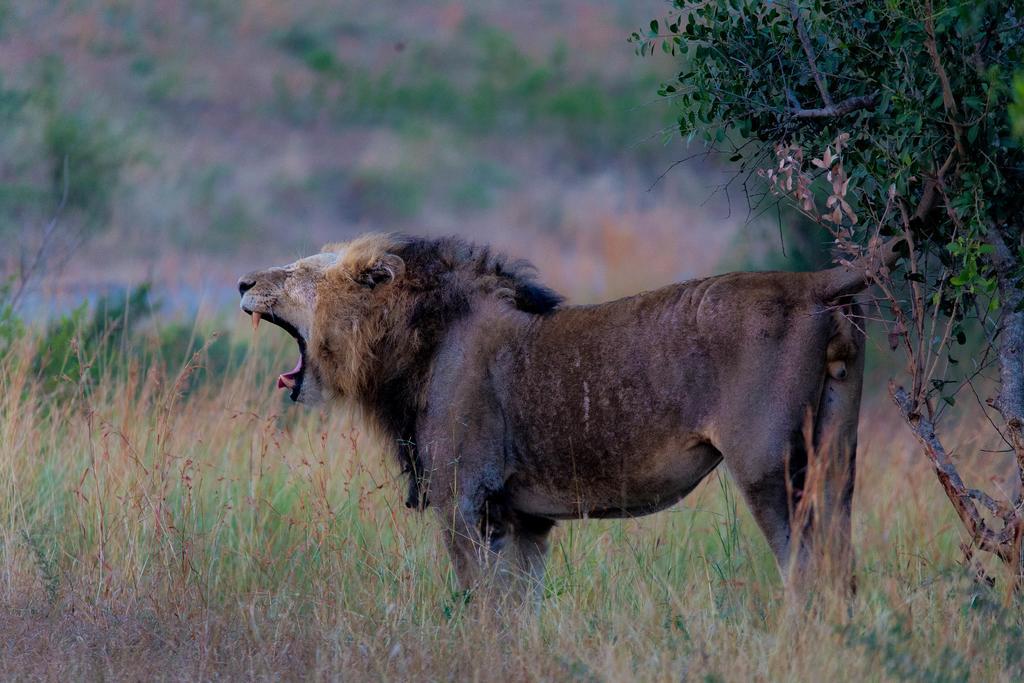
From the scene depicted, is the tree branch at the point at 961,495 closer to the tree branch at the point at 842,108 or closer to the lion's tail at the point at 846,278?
the lion's tail at the point at 846,278

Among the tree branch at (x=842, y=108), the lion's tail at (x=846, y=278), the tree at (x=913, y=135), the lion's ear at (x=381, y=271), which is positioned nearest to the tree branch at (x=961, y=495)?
the tree at (x=913, y=135)

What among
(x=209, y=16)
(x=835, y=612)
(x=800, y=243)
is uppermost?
(x=209, y=16)

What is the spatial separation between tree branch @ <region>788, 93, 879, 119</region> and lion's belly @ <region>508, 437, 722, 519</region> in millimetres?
1438

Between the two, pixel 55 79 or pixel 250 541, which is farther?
pixel 55 79

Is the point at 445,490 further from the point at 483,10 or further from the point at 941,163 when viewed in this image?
the point at 483,10

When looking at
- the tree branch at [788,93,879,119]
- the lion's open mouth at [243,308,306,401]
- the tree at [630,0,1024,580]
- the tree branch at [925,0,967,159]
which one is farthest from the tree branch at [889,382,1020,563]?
the lion's open mouth at [243,308,306,401]

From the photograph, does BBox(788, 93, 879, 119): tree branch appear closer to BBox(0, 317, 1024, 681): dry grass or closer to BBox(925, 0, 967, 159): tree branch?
BBox(925, 0, 967, 159): tree branch

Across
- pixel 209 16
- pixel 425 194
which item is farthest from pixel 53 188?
pixel 209 16

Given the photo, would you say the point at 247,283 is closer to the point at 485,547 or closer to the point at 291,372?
the point at 291,372

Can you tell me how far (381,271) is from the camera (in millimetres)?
6156

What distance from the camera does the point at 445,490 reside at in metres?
5.79

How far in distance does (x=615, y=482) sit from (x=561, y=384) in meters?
0.44

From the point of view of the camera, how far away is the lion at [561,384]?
5.14 metres

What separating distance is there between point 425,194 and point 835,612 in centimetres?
2500
